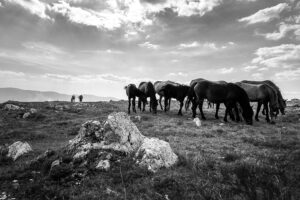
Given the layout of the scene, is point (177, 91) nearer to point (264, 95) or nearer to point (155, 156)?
point (264, 95)

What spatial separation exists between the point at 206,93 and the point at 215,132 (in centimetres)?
583

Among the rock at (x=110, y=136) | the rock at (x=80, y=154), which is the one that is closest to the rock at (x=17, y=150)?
the rock at (x=110, y=136)

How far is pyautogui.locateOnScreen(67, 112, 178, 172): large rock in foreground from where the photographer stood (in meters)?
6.00

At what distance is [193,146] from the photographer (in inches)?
327

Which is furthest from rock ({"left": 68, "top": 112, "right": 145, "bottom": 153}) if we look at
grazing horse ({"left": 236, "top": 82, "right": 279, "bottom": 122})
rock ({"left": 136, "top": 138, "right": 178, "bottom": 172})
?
grazing horse ({"left": 236, "top": 82, "right": 279, "bottom": 122})

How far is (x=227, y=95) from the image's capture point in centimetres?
1522

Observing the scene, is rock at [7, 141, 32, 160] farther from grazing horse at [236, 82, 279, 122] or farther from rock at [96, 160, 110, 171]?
grazing horse at [236, 82, 279, 122]

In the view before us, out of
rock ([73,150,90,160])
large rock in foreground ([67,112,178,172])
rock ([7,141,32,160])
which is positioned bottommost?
rock ([7,141,32,160])

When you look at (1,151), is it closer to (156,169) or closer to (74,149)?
(74,149)

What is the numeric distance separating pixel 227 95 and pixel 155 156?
10927mm

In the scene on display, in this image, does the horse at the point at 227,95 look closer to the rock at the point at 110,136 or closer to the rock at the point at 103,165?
the rock at the point at 110,136

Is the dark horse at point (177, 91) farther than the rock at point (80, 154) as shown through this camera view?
Yes

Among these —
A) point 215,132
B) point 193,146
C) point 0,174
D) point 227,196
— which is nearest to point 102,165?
point 0,174

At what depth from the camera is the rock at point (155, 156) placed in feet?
19.1
